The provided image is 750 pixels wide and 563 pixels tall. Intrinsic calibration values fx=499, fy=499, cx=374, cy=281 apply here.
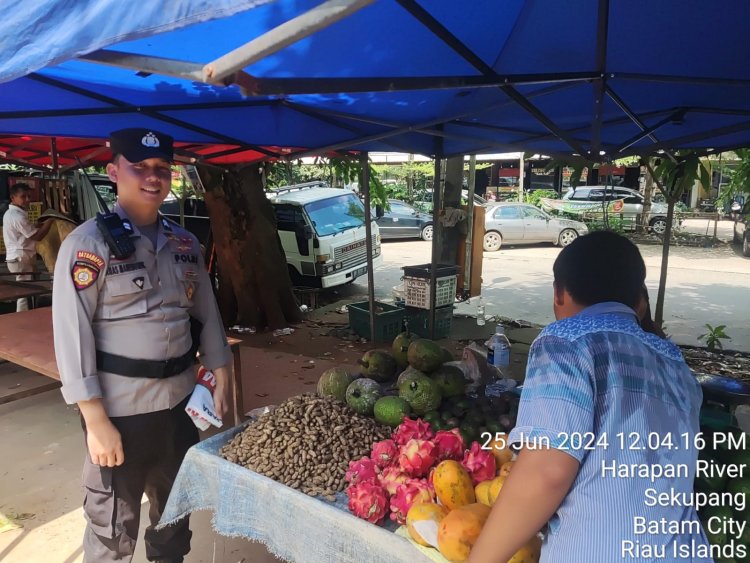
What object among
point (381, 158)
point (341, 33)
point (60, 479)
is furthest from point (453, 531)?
point (381, 158)

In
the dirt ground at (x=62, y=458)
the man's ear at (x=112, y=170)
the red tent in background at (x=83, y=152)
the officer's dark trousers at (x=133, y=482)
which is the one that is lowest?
the dirt ground at (x=62, y=458)

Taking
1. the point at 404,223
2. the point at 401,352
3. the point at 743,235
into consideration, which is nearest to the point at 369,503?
the point at 401,352

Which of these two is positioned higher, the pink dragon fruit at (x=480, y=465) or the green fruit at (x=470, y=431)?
the pink dragon fruit at (x=480, y=465)

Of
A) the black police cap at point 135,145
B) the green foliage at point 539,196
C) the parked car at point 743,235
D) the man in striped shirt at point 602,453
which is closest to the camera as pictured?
the man in striped shirt at point 602,453

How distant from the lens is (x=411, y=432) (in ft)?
7.02

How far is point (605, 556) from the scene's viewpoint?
117cm

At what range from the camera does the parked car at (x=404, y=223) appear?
1758 centimetres

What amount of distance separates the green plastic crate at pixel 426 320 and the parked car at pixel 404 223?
36.4 ft

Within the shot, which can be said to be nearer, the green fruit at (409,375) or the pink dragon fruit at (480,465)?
the pink dragon fruit at (480,465)

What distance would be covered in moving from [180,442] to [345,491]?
0.85m

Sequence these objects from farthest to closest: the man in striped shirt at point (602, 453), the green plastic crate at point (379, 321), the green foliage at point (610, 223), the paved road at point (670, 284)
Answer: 1. the green foliage at point (610, 223)
2. the paved road at point (670, 284)
3. the green plastic crate at point (379, 321)
4. the man in striped shirt at point (602, 453)

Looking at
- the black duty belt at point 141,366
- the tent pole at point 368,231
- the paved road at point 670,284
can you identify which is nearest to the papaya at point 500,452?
the black duty belt at point 141,366

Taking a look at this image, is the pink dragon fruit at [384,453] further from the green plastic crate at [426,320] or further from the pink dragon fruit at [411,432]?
the green plastic crate at [426,320]

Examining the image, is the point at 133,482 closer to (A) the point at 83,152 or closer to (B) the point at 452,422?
(B) the point at 452,422
